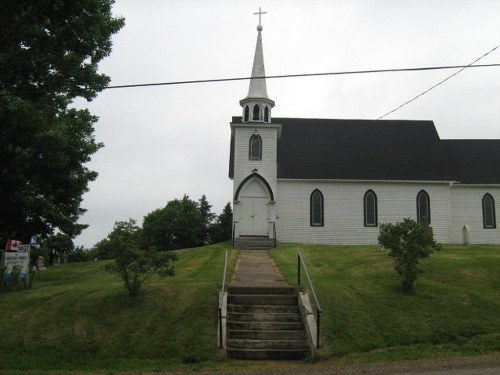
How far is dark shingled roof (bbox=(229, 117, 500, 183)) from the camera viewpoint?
33.3m

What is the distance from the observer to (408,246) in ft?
49.9

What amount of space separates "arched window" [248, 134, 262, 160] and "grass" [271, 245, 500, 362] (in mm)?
13418

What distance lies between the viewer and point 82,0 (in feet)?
44.5

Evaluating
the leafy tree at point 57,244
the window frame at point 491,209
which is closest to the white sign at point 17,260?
the window frame at point 491,209

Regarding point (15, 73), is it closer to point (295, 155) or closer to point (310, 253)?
point (310, 253)

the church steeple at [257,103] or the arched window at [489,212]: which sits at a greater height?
the church steeple at [257,103]

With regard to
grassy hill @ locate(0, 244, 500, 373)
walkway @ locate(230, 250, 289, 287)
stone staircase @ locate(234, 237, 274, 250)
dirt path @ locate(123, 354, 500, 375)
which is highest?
stone staircase @ locate(234, 237, 274, 250)

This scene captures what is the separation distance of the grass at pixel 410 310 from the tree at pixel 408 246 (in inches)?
21.3

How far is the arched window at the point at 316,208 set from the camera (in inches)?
1283

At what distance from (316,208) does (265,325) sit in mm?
20217

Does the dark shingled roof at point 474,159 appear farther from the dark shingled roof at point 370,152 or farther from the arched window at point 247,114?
the arched window at point 247,114

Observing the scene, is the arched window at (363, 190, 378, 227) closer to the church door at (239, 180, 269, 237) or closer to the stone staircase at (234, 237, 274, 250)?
the church door at (239, 180, 269, 237)

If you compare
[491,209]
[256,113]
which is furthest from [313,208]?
[491,209]

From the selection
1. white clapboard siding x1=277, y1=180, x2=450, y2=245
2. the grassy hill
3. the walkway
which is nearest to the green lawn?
the grassy hill
